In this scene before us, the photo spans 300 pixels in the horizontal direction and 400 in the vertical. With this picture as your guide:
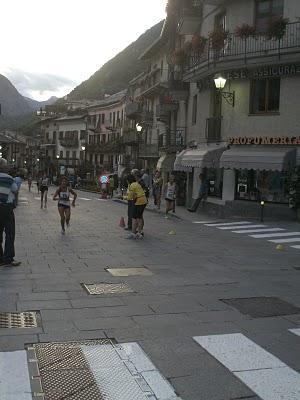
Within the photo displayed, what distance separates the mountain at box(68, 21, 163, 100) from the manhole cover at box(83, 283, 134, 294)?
88953 millimetres

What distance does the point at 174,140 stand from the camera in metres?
34.2

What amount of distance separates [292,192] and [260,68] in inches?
203

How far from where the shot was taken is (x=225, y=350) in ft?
17.3

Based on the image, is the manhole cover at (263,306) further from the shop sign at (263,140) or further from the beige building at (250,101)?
the shop sign at (263,140)

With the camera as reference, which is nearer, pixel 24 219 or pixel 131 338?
pixel 131 338

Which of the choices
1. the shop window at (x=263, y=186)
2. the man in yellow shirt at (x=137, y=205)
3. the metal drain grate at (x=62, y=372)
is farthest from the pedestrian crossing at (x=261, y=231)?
the metal drain grate at (x=62, y=372)

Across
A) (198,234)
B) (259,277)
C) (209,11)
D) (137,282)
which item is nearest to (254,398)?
(137,282)

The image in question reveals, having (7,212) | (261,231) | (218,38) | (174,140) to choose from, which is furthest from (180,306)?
(174,140)

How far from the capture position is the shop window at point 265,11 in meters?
21.9

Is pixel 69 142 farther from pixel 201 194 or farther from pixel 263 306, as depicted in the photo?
pixel 263 306

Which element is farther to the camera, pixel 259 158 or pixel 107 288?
pixel 259 158

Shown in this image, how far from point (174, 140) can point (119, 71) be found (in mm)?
75170

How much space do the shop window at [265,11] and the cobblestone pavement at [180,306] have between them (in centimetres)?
1212

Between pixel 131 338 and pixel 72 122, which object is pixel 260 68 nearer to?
pixel 131 338
